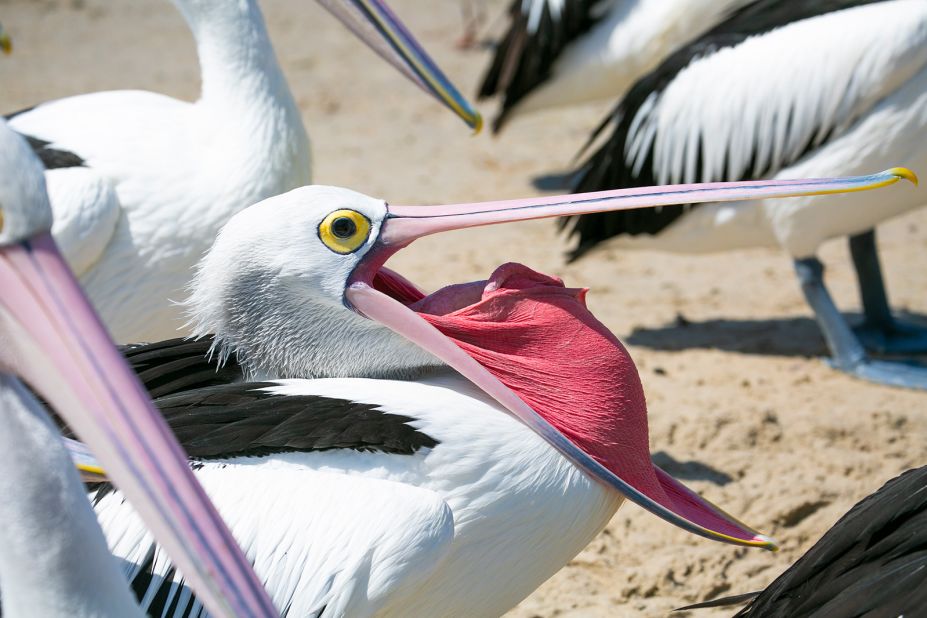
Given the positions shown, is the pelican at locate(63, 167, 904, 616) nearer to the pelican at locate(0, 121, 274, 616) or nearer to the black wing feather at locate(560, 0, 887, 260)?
the pelican at locate(0, 121, 274, 616)

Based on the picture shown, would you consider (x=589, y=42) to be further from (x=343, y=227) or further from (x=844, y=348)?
(x=343, y=227)

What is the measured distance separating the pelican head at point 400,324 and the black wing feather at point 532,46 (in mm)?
3874

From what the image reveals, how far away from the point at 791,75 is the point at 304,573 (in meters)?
3.07

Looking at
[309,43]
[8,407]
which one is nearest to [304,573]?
[8,407]

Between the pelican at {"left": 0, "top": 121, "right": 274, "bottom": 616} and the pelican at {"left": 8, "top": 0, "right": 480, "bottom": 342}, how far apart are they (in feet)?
5.51

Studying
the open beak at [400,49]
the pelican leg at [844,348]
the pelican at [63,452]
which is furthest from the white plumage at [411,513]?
the pelican leg at [844,348]

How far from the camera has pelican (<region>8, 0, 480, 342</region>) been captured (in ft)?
10.9

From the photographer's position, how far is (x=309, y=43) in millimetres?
10234

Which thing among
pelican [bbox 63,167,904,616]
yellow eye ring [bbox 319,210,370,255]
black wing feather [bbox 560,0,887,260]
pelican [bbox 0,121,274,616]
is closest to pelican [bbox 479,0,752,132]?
black wing feather [bbox 560,0,887,260]

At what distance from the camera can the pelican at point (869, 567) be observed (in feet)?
6.15

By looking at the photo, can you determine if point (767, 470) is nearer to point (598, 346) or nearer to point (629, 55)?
point (598, 346)

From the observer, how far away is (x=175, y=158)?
11.2 ft

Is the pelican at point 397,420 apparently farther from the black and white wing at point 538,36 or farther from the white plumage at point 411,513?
the black and white wing at point 538,36

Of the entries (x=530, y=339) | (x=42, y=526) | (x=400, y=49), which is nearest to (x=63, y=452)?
(x=42, y=526)
